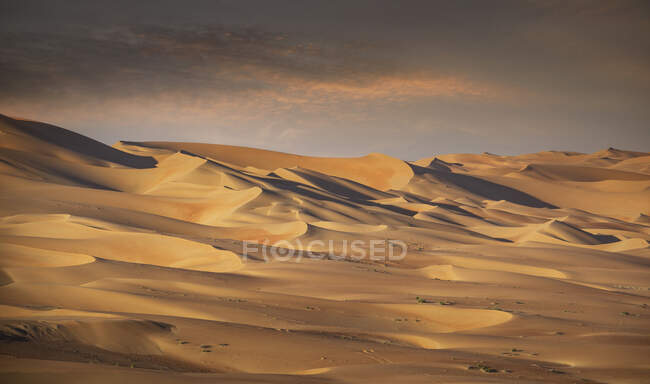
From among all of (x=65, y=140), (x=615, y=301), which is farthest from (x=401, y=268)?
(x=65, y=140)

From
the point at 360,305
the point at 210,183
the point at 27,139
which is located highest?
the point at 27,139

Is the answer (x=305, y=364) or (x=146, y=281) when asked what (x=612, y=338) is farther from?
(x=146, y=281)

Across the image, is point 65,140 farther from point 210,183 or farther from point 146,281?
point 146,281

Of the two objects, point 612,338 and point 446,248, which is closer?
point 612,338

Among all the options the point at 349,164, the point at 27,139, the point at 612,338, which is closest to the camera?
the point at 612,338

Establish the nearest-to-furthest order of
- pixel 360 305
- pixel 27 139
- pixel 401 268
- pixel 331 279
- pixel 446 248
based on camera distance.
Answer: pixel 360 305
pixel 331 279
pixel 401 268
pixel 446 248
pixel 27 139

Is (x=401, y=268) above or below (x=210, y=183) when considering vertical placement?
below

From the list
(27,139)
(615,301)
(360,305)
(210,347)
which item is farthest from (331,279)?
(27,139)
